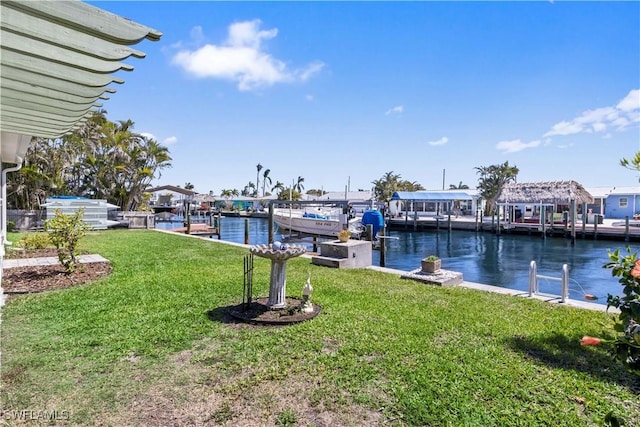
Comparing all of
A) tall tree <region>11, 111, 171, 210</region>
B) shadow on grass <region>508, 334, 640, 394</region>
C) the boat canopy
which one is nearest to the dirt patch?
shadow on grass <region>508, 334, 640, 394</region>

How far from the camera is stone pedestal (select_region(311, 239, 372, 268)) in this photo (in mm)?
10125

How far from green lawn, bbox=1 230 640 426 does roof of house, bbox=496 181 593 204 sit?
3176 cm

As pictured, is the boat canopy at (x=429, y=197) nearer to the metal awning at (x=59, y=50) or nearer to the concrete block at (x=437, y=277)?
the concrete block at (x=437, y=277)

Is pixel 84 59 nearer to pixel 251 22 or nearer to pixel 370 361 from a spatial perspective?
pixel 370 361

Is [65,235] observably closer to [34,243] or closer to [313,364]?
[34,243]

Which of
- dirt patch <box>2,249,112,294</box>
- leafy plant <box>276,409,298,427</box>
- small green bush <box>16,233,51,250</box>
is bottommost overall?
leafy plant <box>276,409,298,427</box>

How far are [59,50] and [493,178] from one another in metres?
51.2

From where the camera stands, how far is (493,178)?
4716cm

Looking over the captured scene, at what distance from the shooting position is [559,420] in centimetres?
304

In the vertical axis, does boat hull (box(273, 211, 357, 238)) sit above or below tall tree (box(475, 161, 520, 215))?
below

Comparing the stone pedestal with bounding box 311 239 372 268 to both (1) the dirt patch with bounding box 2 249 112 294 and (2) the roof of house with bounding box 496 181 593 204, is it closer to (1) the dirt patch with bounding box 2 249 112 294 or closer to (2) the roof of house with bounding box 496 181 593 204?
(1) the dirt patch with bounding box 2 249 112 294

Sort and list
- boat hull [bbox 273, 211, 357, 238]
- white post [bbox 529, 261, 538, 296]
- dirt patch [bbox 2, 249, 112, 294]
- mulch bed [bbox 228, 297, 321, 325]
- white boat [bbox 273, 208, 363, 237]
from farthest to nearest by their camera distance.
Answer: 1. boat hull [bbox 273, 211, 357, 238]
2. white boat [bbox 273, 208, 363, 237]
3. white post [bbox 529, 261, 538, 296]
4. dirt patch [bbox 2, 249, 112, 294]
5. mulch bed [bbox 228, 297, 321, 325]

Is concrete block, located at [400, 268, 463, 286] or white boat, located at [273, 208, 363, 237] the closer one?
concrete block, located at [400, 268, 463, 286]

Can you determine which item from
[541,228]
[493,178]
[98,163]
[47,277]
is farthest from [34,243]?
[493,178]
